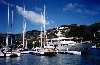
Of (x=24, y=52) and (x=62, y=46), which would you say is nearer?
(x=24, y=52)

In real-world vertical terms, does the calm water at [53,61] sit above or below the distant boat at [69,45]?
below

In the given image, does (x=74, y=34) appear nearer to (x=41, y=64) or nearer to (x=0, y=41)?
(x=0, y=41)

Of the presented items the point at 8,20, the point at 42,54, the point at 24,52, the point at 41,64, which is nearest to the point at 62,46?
the point at 24,52

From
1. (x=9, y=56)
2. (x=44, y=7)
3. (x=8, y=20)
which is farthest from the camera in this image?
(x=44, y=7)

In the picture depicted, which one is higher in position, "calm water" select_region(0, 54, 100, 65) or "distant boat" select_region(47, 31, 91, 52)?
"distant boat" select_region(47, 31, 91, 52)

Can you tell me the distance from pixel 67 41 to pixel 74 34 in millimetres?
65898

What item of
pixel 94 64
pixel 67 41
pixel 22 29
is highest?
pixel 22 29

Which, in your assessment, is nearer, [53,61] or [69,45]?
[53,61]

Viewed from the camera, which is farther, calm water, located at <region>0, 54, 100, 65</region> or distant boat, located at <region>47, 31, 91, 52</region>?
distant boat, located at <region>47, 31, 91, 52</region>

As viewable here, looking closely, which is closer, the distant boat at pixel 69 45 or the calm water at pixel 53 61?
the calm water at pixel 53 61

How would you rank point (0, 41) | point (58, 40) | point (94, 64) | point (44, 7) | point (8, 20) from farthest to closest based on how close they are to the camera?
point (0, 41) < point (58, 40) < point (44, 7) < point (8, 20) < point (94, 64)

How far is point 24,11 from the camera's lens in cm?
11144

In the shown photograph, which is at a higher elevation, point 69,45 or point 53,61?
point 69,45

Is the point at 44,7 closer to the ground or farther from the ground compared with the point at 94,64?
farther from the ground
